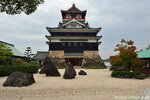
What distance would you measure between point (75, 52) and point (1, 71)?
23201mm

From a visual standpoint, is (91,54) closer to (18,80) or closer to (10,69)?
(10,69)

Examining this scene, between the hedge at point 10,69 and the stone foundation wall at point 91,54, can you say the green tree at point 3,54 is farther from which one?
the stone foundation wall at point 91,54

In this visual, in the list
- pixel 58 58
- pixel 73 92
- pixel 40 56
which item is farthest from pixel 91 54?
pixel 73 92

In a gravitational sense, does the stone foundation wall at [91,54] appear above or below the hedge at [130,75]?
above

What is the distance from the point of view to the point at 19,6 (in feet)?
24.7

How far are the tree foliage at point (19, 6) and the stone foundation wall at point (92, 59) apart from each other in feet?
91.1

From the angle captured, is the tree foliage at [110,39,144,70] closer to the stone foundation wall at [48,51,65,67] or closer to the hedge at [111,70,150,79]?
the hedge at [111,70,150,79]

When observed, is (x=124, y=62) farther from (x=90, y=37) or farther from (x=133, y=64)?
(x=90, y=37)

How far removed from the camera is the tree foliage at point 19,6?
7218 millimetres

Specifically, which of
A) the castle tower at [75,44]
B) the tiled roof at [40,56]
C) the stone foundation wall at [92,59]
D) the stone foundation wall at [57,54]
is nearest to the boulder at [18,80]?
the castle tower at [75,44]

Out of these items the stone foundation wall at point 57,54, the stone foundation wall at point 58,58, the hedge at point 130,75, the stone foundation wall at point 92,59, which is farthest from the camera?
the stone foundation wall at point 57,54

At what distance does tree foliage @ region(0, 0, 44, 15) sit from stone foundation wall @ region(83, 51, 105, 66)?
91.1 ft

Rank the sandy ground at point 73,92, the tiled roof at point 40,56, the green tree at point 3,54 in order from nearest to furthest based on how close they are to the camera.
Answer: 1. the sandy ground at point 73,92
2. the green tree at point 3,54
3. the tiled roof at point 40,56

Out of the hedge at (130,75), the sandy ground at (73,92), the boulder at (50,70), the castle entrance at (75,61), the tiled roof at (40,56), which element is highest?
the tiled roof at (40,56)
